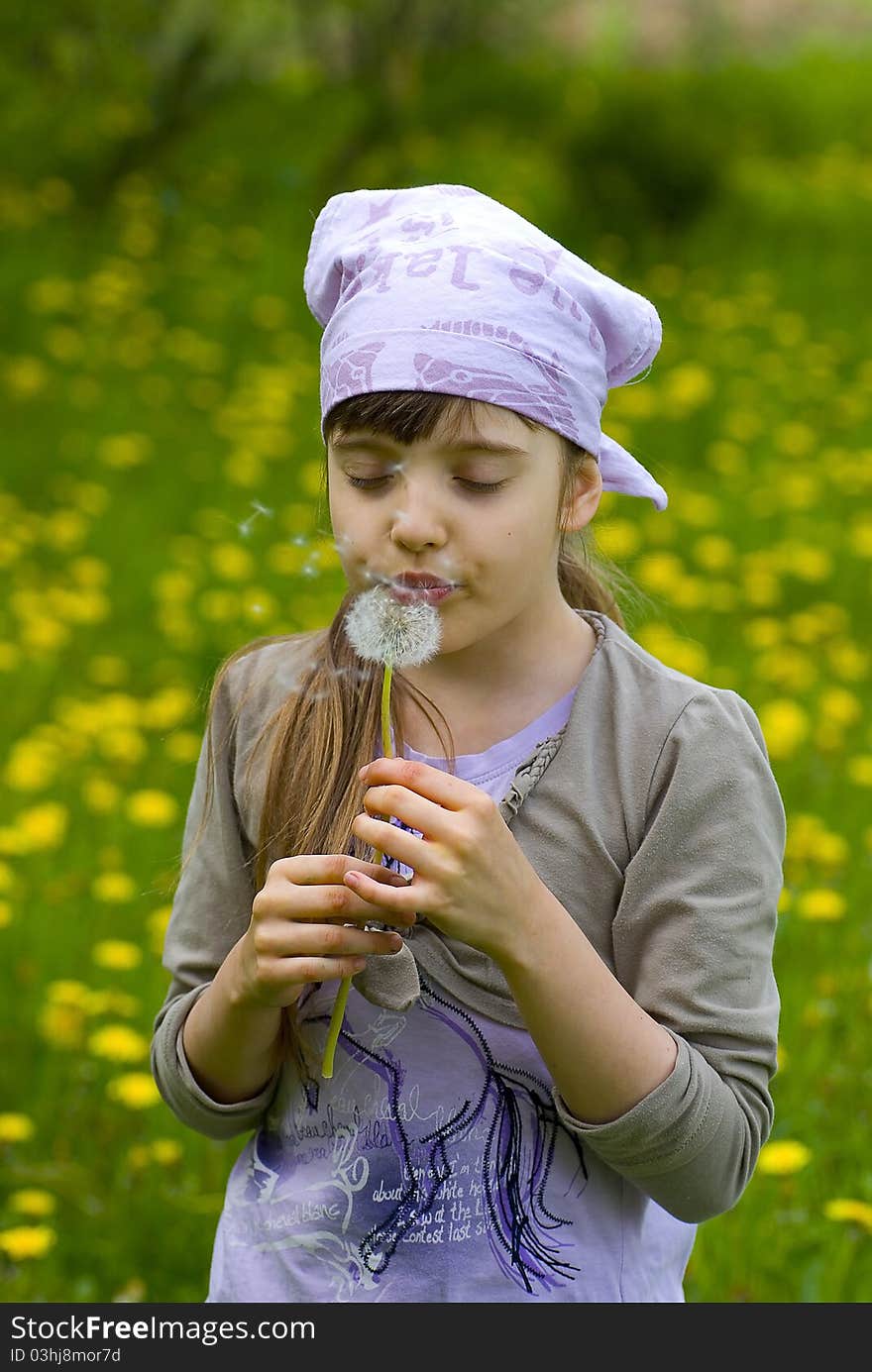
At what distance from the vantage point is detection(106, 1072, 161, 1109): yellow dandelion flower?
2.22m

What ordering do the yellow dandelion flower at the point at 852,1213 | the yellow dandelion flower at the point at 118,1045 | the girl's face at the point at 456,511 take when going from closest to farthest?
the girl's face at the point at 456,511 < the yellow dandelion flower at the point at 852,1213 < the yellow dandelion flower at the point at 118,1045

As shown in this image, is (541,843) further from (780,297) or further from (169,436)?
(780,297)

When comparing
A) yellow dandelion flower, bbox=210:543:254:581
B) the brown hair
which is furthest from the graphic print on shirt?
yellow dandelion flower, bbox=210:543:254:581

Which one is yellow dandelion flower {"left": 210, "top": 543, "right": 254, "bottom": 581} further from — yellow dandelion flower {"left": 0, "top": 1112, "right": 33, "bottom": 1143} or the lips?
the lips

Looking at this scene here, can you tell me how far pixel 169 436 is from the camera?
16.6 feet

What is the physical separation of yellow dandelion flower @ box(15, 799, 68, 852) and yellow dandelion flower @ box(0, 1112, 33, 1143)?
0.68 m

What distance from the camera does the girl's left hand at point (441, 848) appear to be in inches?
46.7

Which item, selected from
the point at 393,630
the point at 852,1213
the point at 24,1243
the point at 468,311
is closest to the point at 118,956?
the point at 24,1243

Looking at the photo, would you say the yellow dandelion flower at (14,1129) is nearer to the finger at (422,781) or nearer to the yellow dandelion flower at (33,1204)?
the yellow dandelion flower at (33,1204)

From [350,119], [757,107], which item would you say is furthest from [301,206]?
[757,107]

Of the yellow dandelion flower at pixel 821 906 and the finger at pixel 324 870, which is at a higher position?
the finger at pixel 324 870

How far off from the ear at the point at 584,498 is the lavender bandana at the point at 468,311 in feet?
0.07

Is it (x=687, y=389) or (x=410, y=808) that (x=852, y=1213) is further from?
(x=687, y=389)

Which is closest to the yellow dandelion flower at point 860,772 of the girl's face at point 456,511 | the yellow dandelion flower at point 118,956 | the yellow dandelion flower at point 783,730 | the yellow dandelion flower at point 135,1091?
the yellow dandelion flower at point 783,730
